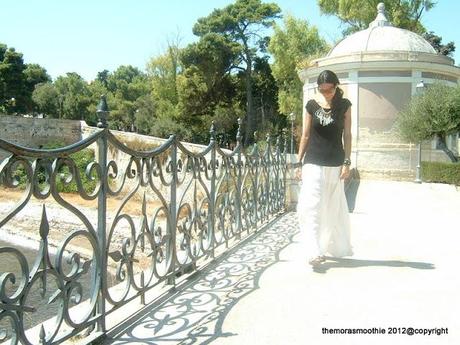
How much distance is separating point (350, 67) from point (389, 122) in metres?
3.10

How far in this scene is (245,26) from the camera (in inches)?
1432

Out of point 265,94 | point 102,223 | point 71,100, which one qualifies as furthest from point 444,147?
point 71,100

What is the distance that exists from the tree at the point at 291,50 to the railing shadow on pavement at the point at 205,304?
27122 mm

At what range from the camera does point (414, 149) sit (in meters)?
20.9

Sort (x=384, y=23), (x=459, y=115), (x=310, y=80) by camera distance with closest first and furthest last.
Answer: (x=459, y=115) < (x=310, y=80) < (x=384, y=23)

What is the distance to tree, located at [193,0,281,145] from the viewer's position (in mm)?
35344

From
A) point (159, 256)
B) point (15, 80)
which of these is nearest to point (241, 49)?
point (15, 80)

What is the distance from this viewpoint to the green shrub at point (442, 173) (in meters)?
17.0

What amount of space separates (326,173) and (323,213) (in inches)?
14.6

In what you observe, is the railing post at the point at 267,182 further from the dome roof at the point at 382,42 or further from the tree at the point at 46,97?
the tree at the point at 46,97

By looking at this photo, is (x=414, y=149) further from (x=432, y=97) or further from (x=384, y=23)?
(x=384, y=23)

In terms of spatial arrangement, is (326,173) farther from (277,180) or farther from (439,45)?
(439,45)

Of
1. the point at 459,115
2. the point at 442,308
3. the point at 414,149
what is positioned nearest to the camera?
the point at 442,308

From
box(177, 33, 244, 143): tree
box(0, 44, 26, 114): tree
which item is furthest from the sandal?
box(0, 44, 26, 114): tree
